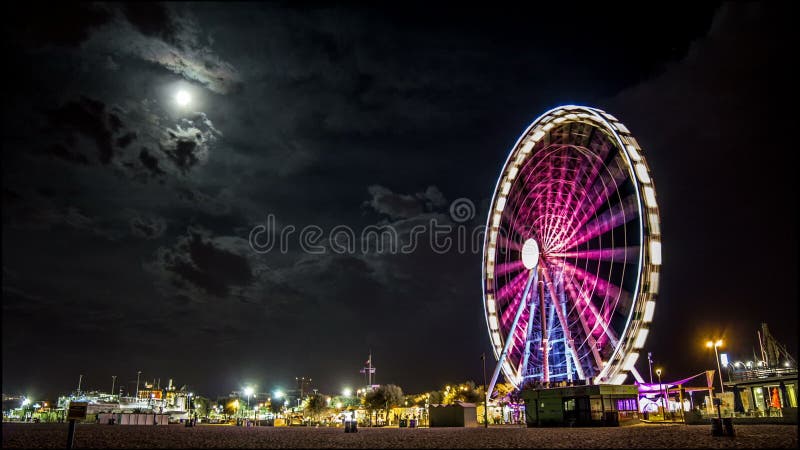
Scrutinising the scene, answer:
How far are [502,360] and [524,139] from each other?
19700 millimetres

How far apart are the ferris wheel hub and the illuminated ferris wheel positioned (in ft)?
0.31

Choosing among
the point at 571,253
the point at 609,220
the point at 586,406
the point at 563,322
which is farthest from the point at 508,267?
the point at 586,406

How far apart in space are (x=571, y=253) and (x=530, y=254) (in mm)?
A: 4590

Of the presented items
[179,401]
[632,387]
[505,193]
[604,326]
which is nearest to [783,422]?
[632,387]

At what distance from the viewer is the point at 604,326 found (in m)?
37.4

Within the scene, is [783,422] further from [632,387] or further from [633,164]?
[633,164]

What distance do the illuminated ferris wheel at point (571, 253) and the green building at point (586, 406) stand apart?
1.62m

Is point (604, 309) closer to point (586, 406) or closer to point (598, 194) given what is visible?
point (586, 406)

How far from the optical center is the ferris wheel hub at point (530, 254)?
45.8 metres

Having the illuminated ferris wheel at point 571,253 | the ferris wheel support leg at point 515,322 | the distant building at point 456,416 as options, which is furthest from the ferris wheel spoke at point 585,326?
the distant building at point 456,416

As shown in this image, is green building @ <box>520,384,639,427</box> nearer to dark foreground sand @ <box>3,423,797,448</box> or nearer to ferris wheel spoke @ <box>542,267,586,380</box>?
ferris wheel spoke @ <box>542,267,586,380</box>

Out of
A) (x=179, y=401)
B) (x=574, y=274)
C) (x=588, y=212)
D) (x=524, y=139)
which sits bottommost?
(x=179, y=401)

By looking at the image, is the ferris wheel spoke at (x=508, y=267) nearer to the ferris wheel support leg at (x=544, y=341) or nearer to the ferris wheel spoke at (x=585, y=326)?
the ferris wheel support leg at (x=544, y=341)

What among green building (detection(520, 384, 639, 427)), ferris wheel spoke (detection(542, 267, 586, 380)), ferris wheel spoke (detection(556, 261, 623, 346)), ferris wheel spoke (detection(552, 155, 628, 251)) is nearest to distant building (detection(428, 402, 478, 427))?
green building (detection(520, 384, 639, 427))
